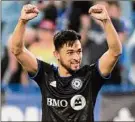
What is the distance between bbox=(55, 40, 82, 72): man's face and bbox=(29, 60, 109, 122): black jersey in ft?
0.39

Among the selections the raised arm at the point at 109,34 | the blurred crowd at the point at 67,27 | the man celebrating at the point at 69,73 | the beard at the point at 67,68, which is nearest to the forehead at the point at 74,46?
the man celebrating at the point at 69,73

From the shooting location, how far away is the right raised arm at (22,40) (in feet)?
12.8

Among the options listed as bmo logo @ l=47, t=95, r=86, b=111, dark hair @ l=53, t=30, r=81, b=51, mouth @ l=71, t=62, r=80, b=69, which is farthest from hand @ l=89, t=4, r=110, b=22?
bmo logo @ l=47, t=95, r=86, b=111

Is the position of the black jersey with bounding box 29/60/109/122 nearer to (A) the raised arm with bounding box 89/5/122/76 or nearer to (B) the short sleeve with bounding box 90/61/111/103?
(B) the short sleeve with bounding box 90/61/111/103

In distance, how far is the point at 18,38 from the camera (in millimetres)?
3928

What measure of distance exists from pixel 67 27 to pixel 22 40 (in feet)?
13.5

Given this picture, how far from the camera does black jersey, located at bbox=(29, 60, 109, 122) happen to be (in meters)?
3.91

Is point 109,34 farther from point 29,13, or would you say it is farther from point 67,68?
point 29,13

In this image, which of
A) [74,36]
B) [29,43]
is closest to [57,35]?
[74,36]

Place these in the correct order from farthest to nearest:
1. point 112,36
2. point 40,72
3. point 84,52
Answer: point 84,52, point 40,72, point 112,36

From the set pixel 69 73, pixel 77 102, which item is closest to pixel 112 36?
pixel 69 73

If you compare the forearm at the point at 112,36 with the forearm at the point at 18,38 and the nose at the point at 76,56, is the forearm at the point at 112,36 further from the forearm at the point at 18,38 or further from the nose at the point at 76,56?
the forearm at the point at 18,38

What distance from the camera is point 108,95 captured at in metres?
7.93

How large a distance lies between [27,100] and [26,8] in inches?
168
